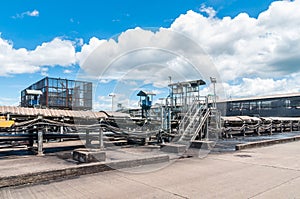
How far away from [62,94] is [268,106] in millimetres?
40935

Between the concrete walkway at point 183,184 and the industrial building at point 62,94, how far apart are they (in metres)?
19.6

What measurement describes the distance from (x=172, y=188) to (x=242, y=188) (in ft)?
4.96

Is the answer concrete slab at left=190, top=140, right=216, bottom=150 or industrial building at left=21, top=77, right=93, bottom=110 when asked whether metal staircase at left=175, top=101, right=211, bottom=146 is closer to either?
concrete slab at left=190, top=140, right=216, bottom=150

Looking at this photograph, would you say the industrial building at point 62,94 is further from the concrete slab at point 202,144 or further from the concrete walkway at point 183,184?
the concrete walkway at point 183,184

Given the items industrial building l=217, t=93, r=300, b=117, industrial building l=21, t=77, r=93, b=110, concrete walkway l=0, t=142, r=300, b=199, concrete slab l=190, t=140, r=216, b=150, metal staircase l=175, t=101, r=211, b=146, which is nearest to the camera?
concrete walkway l=0, t=142, r=300, b=199

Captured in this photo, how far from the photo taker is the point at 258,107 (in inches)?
1916

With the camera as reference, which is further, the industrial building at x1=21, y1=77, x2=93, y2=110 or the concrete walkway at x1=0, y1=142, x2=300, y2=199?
the industrial building at x1=21, y1=77, x2=93, y2=110

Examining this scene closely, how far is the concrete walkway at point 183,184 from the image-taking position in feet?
14.6

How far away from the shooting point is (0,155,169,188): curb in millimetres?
4989

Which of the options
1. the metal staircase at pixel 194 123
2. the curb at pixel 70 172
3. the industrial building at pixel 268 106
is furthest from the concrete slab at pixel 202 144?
the industrial building at pixel 268 106

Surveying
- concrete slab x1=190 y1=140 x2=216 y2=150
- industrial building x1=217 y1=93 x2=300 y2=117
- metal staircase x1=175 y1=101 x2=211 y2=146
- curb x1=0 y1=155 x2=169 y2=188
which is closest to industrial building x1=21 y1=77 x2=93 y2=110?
metal staircase x1=175 y1=101 x2=211 y2=146

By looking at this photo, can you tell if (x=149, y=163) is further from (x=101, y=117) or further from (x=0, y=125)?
(x=0, y=125)

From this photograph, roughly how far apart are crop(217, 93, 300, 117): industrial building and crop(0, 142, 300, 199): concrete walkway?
118ft

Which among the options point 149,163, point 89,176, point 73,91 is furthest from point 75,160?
point 73,91
